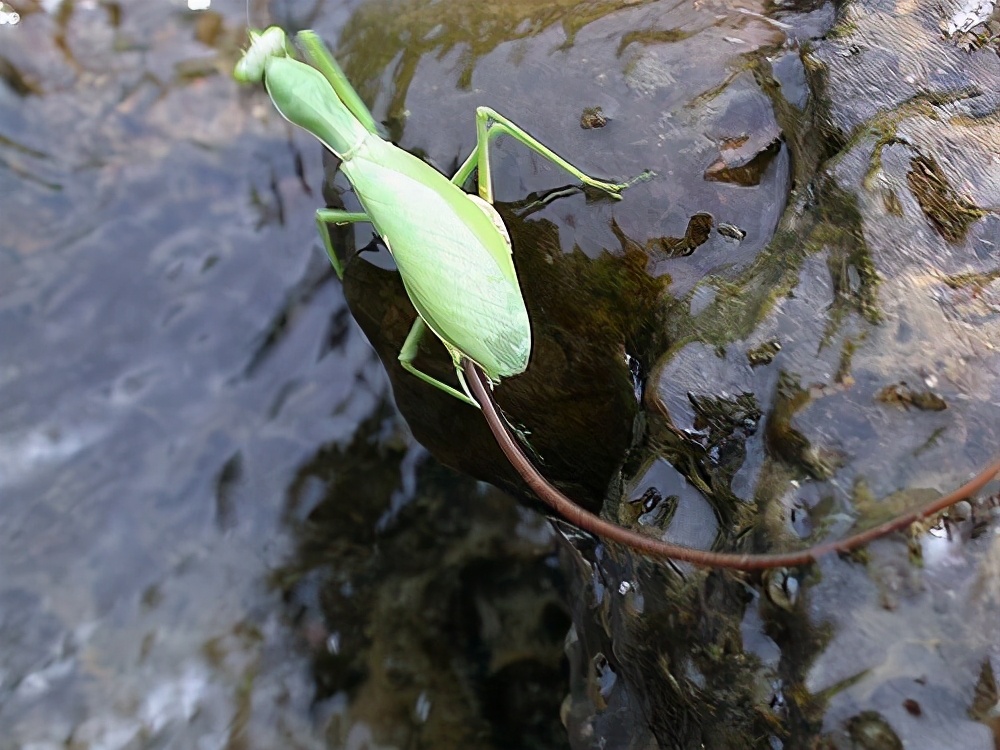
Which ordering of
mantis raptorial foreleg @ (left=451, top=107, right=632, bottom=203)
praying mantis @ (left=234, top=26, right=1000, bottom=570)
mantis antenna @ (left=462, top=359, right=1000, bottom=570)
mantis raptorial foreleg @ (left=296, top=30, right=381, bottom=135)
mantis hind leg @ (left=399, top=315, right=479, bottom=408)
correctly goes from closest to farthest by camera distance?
mantis antenna @ (left=462, top=359, right=1000, bottom=570)
praying mantis @ (left=234, top=26, right=1000, bottom=570)
mantis raptorial foreleg @ (left=451, top=107, right=632, bottom=203)
mantis hind leg @ (left=399, top=315, right=479, bottom=408)
mantis raptorial foreleg @ (left=296, top=30, right=381, bottom=135)

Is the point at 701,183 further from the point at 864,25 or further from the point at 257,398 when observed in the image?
the point at 257,398

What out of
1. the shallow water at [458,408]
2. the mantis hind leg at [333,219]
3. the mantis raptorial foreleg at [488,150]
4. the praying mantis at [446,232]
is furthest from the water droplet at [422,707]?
the mantis raptorial foreleg at [488,150]

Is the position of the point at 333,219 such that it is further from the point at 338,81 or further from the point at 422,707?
the point at 422,707

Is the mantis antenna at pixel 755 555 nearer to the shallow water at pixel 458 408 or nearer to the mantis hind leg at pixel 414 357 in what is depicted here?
the shallow water at pixel 458 408

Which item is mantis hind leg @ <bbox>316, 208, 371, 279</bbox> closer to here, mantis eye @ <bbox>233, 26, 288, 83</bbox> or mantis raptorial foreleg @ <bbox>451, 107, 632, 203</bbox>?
mantis raptorial foreleg @ <bbox>451, 107, 632, 203</bbox>

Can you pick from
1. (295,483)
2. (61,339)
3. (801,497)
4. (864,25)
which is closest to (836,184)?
(864,25)

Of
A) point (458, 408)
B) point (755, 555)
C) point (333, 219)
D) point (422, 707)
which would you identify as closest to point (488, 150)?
point (333, 219)

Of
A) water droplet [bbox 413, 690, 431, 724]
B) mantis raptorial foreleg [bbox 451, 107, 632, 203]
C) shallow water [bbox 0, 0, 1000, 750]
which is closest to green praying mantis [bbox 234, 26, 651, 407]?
mantis raptorial foreleg [bbox 451, 107, 632, 203]
